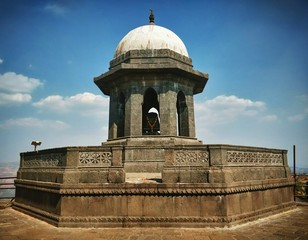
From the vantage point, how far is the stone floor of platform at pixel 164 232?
5289 mm

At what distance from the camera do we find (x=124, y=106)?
1207 cm

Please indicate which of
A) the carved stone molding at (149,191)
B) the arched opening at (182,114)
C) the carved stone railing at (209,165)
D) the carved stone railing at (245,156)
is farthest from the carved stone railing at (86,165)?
the arched opening at (182,114)

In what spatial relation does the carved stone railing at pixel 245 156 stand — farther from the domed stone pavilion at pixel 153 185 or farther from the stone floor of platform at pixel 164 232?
the stone floor of platform at pixel 164 232

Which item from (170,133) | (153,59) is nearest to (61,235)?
(170,133)

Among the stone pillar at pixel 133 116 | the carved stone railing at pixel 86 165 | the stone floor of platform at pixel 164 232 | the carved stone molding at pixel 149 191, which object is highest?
the stone pillar at pixel 133 116

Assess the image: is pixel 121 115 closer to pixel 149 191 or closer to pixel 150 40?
pixel 150 40

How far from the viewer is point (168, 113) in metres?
10.6

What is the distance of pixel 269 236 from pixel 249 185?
5.56 ft

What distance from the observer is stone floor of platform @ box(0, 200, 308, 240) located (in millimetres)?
5289

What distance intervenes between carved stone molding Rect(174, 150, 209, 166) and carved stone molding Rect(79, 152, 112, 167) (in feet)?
6.44

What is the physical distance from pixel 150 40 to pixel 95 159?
24.2 feet

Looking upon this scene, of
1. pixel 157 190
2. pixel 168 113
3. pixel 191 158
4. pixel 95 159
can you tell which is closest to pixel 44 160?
pixel 95 159

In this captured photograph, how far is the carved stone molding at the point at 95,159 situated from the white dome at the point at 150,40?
6.72 meters

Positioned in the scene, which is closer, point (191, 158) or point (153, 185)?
point (153, 185)
